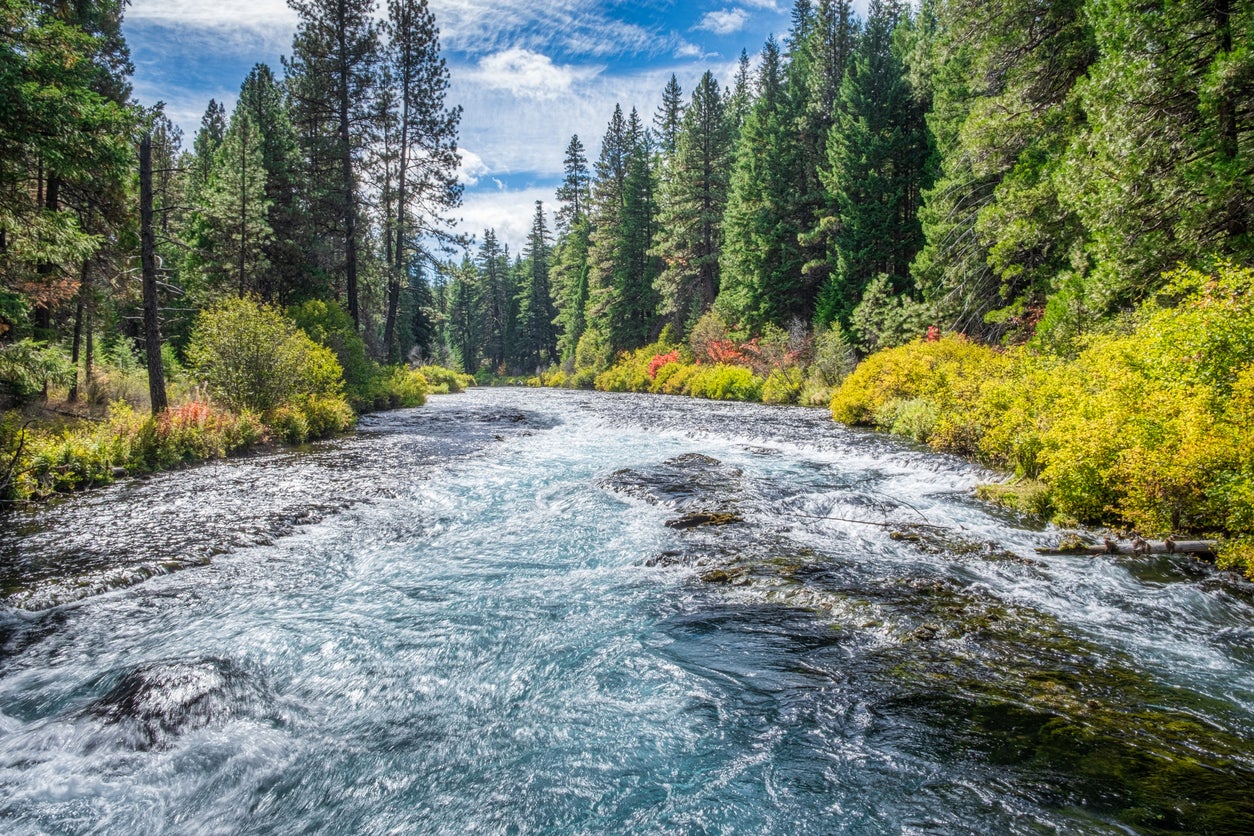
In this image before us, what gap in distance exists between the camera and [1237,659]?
4.27 metres

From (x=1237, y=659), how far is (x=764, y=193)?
108ft

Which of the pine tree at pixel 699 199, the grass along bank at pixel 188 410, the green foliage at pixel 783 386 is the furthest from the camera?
the pine tree at pixel 699 199

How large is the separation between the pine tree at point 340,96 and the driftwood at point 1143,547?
23.9m

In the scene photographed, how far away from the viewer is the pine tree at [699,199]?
132 feet

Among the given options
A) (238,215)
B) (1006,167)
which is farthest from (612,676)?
(238,215)

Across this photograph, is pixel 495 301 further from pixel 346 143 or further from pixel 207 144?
pixel 346 143

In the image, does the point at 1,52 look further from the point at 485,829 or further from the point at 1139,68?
the point at 1139,68

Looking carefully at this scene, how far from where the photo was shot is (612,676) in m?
4.39

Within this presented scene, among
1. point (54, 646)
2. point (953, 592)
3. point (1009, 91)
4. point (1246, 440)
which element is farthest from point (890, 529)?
point (1009, 91)

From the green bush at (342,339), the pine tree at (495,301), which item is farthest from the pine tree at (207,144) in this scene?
the pine tree at (495,301)

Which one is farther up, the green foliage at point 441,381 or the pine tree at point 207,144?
the pine tree at point 207,144

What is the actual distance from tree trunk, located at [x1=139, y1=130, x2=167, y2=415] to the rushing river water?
5.85m

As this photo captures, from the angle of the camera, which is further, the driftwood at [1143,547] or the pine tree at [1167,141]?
the pine tree at [1167,141]

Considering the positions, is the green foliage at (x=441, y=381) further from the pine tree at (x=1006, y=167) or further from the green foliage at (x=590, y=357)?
the pine tree at (x=1006, y=167)
